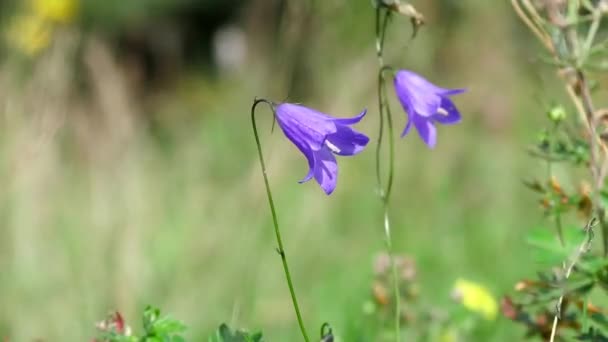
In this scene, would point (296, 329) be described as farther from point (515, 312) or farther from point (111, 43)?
point (111, 43)

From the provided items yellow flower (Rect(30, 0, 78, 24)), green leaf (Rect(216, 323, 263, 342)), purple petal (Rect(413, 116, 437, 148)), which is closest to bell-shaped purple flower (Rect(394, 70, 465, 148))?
purple petal (Rect(413, 116, 437, 148))

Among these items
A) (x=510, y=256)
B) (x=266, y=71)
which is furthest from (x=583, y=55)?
(x=266, y=71)

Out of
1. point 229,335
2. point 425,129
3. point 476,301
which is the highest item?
point 425,129

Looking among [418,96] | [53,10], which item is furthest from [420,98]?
[53,10]

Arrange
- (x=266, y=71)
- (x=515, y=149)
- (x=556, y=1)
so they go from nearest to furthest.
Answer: (x=556, y=1), (x=515, y=149), (x=266, y=71)

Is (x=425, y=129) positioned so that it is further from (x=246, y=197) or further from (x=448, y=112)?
(x=246, y=197)

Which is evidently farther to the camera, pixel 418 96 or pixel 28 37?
pixel 28 37

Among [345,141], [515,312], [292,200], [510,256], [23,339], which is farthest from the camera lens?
[292,200]
